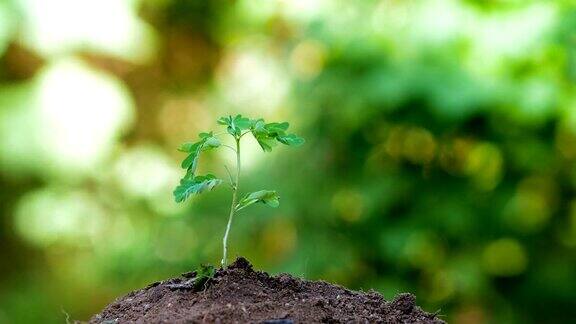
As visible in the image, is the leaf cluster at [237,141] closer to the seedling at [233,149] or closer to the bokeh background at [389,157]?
the seedling at [233,149]

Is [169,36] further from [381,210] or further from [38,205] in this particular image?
[381,210]

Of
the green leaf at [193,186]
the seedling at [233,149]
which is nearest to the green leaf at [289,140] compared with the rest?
the seedling at [233,149]

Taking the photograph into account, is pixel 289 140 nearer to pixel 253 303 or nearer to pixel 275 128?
pixel 275 128

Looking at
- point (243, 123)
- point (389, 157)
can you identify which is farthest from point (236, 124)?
point (389, 157)

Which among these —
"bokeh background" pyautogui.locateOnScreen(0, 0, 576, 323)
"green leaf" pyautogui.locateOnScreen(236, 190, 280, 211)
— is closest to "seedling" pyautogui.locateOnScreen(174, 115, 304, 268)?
"green leaf" pyautogui.locateOnScreen(236, 190, 280, 211)

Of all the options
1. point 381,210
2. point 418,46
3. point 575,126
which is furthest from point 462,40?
point 381,210
